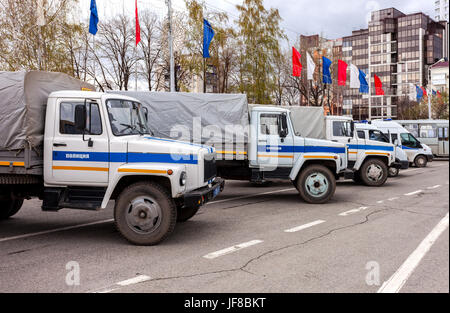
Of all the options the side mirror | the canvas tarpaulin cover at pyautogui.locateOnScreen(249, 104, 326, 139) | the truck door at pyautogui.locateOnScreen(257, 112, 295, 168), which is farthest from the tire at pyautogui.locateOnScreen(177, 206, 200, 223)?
the canvas tarpaulin cover at pyautogui.locateOnScreen(249, 104, 326, 139)

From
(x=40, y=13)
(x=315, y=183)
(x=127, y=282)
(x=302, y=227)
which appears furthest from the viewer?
(x=40, y=13)

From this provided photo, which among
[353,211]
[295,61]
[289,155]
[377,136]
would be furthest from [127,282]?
[295,61]

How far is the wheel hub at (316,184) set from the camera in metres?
10.9

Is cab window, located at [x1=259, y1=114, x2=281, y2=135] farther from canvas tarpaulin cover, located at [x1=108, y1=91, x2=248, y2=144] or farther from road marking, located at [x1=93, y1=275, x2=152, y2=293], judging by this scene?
road marking, located at [x1=93, y1=275, x2=152, y2=293]

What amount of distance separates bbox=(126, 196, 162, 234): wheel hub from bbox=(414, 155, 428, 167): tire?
23056 mm

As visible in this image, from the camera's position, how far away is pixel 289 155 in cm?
1108

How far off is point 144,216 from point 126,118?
5.84 feet

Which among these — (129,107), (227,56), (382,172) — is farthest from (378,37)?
(129,107)

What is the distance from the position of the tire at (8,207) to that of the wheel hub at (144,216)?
3.61m

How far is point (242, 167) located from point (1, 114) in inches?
248

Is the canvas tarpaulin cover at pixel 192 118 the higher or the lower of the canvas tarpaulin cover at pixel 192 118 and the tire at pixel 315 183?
the higher

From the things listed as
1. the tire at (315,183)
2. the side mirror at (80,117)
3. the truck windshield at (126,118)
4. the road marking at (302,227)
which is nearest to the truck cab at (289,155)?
the tire at (315,183)

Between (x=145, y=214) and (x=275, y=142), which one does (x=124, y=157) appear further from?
(x=275, y=142)

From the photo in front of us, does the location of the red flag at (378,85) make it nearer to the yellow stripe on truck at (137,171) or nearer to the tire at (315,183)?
the tire at (315,183)
